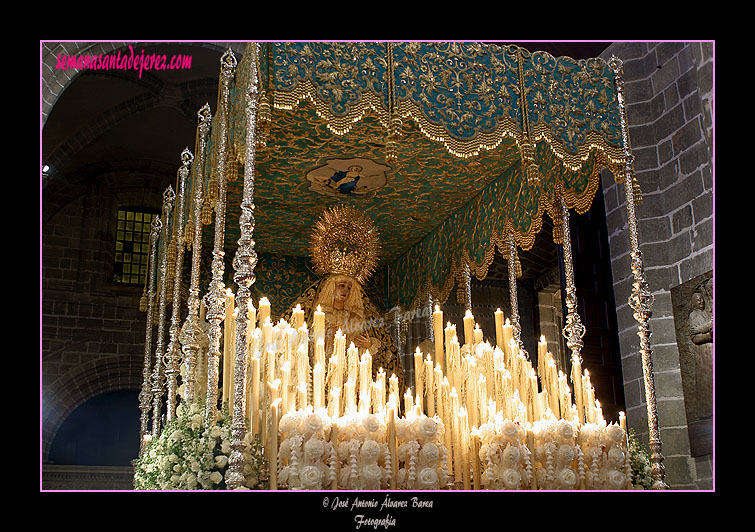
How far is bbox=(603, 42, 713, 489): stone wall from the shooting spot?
7492 millimetres

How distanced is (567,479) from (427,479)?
3.42 feet

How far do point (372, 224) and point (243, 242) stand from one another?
331cm

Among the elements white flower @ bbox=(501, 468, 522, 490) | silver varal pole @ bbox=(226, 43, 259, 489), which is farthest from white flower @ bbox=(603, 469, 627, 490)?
silver varal pole @ bbox=(226, 43, 259, 489)

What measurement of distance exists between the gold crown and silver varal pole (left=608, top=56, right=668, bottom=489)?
103 inches

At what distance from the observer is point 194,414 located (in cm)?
495

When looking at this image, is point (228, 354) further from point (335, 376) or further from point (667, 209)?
point (667, 209)

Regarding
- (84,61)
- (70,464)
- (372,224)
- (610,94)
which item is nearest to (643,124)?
(610,94)

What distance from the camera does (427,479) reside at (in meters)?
4.72

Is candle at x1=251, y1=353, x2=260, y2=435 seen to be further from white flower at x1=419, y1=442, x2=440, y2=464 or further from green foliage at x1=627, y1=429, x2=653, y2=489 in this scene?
green foliage at x1=627, y1=429, x2=653, y2=489

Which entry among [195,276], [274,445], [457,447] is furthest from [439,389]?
[195,276]

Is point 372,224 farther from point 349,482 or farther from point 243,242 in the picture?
point 349,482

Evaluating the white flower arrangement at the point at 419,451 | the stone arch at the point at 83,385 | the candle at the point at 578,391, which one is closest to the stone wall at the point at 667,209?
the candle at the point at 578,391

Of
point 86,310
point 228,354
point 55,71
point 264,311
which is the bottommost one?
point 228,354

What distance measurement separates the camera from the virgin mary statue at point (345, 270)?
753cm
